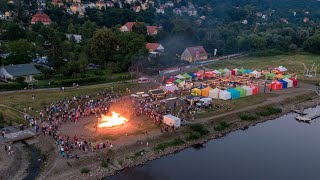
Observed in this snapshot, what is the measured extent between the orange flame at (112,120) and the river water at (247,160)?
5744mm

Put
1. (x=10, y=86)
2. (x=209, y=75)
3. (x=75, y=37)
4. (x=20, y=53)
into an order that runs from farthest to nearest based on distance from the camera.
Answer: (x=75, y=37) → (x=209, y=75) → (x=20, y=53) → (x=10, y=86)

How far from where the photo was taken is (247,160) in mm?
28047

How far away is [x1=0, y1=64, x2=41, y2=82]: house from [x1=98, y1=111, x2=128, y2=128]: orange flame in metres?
14.1

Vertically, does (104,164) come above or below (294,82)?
below

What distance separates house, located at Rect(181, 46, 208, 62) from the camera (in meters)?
60.7

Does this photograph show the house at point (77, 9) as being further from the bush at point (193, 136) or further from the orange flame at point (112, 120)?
the bush at point (193, 136)

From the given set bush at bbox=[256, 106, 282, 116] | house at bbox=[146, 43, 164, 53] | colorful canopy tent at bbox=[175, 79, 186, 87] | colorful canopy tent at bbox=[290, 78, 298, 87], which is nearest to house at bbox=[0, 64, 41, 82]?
colorful canopy tent at bbox=[175, 79, 186, 87]

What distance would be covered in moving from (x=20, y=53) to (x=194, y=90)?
71.6ft

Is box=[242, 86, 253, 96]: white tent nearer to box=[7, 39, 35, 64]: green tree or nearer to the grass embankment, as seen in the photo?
the grass embankment

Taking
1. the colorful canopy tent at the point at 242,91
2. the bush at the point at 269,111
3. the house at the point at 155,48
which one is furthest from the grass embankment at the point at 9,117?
the house at the point at 155,48

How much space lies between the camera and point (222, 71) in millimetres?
51500

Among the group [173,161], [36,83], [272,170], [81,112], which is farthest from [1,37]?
[272,170]

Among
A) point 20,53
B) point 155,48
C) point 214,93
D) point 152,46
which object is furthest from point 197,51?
point 20,53

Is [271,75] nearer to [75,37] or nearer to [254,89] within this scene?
[254,89]
